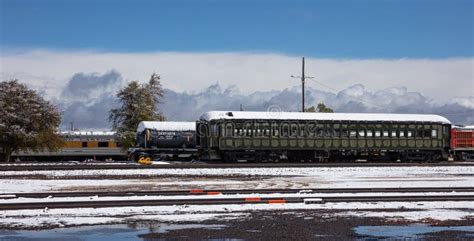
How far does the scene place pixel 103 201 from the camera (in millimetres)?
16391

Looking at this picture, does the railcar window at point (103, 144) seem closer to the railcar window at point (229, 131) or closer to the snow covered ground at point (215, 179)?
the railcar window at point (229, 131)

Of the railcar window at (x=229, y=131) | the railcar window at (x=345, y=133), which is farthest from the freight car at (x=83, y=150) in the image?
the railcar window at (x=345, y=133)

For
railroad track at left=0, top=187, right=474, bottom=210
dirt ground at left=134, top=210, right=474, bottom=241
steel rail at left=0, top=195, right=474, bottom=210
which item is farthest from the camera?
railroad track at left=0, top=187, right=474, bottom=210

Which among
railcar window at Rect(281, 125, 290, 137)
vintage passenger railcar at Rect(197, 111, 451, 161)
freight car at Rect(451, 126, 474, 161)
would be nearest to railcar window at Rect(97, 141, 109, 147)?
vintage passenger railcar at Rect(197, 111, 451, 161)

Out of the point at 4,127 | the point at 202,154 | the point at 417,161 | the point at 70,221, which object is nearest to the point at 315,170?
the point at 202,154

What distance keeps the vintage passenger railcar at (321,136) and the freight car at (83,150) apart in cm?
1894

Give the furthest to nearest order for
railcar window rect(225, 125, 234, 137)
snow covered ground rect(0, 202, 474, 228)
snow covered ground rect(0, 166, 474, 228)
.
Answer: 1. railcar window rect(225, 125, 234, 137)
2. snow covered ground rect(0, 166, 474, 228)
3. snow covered ground rect(0, 202, 474, 228)

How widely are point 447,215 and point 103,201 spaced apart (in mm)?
8618

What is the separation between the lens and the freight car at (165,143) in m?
45.0

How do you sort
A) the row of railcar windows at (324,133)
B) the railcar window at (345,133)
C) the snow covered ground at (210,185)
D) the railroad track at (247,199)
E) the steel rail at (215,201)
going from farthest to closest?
1. the railcar window at (345,133)
2. the row of railcar windows at (324,133)
3. the railroad track at (247,199)
4. the steel rail at (215,201)
5. the snow covered ground at (210,185)

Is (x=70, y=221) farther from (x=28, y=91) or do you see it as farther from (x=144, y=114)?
(x=144, y=114)

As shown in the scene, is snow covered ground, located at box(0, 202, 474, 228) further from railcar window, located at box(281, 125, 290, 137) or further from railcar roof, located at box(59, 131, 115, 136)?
railcar roof, located at box(59, 131, 115, 136)

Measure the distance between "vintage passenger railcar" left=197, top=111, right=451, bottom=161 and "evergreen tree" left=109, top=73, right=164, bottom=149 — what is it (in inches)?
785

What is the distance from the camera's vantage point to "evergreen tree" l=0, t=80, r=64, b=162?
50719 mm
